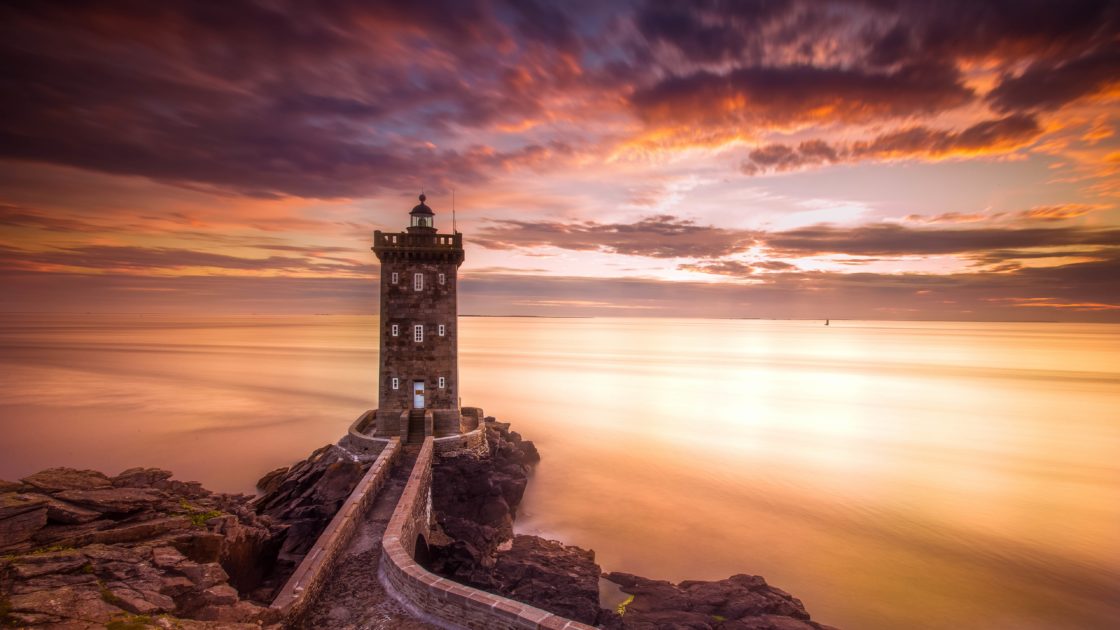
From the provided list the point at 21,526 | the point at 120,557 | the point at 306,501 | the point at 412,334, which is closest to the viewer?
the point at 120,557

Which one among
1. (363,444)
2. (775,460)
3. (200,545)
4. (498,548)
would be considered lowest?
(775,460)

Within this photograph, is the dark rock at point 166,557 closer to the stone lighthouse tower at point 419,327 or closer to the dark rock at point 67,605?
the dark rock at point 67,605

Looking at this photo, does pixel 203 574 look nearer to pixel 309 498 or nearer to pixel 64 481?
pixel 64 481

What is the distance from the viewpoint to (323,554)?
31.3 ft

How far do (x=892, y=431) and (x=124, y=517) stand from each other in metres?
40.6

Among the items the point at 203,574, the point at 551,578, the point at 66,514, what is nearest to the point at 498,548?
the point at 551,578

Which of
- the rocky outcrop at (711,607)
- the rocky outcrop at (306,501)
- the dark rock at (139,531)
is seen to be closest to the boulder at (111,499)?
the dark rock at (139,531)

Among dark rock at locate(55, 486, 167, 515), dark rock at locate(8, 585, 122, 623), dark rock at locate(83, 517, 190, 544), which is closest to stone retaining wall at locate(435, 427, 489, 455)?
dark rock at locate(55, 486, 167, 515)

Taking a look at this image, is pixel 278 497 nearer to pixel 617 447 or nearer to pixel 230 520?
pixel 230 520

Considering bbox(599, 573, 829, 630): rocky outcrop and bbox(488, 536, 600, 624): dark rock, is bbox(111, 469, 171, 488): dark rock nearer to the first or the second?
bbox(488, 536, 600, 624): dark rock

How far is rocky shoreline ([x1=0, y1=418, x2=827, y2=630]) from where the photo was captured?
24.0 ft

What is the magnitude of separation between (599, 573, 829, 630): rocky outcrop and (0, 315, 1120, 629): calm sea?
1.71 meters

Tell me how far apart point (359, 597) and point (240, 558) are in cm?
406

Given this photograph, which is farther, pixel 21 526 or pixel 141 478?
pixel 141 478
